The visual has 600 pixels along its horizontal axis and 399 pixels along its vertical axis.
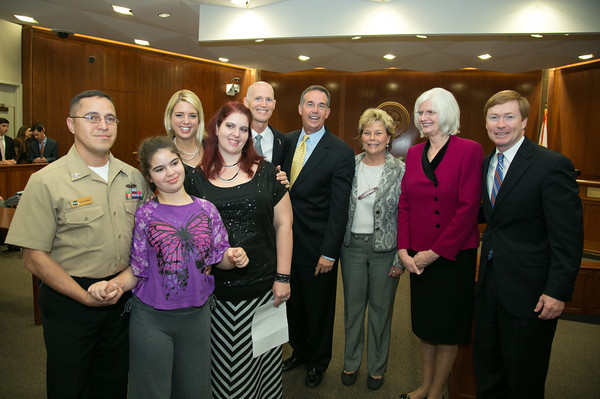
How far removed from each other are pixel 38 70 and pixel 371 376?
835 centimetres

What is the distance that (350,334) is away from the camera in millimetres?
2752

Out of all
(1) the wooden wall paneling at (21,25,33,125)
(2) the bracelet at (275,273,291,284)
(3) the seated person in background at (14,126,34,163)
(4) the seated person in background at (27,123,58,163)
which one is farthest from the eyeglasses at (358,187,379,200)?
(1) the wooden wall paneling at (21,25,33,125)

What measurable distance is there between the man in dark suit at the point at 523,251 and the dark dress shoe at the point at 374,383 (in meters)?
0.87

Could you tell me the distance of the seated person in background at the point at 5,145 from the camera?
6910 mm

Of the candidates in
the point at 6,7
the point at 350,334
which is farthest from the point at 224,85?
the point at 350,334

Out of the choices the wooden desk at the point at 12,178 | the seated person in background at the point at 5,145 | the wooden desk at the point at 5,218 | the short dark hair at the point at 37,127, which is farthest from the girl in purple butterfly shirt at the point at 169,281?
the short dark hair at the point at 37,127

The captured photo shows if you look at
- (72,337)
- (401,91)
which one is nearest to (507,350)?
(72,337)

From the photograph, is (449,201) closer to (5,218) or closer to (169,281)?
(169,281)

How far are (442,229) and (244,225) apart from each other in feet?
3.75

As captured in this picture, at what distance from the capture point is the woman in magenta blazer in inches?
86.1

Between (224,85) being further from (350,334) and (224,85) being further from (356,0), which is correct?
(350,334)

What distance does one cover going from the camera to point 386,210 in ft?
8.52

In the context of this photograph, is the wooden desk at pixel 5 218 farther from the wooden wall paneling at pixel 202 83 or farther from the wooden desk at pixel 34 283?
the wooden wall paneling at pixel 202 83

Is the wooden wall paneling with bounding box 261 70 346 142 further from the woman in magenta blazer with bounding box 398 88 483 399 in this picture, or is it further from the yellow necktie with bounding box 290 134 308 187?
the woman in magenta blazer with bounding box 398 88 483 399
